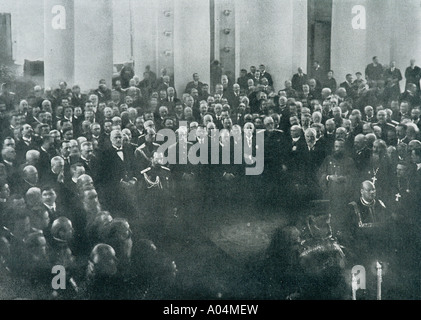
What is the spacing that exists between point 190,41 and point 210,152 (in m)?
1.31

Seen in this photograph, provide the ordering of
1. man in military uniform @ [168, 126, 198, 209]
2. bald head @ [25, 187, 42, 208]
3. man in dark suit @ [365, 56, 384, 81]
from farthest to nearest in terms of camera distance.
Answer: man in dark suit @ [365, 56, 384, 81], man in military uniform @ [168, 126, 198, 209], bald head @ [25, 187, 42, 208]

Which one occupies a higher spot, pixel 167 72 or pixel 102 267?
pixel 167 72

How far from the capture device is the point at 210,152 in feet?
20.4

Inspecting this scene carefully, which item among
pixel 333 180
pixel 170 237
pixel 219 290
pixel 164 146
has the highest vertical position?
pixel 164 146

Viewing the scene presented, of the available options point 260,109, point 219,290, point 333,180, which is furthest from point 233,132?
point 219,290

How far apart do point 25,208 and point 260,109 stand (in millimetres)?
2940

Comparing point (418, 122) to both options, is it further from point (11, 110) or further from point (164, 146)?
point (11, 110)

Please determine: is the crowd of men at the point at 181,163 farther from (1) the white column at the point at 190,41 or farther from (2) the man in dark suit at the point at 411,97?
(1) the white column at the point at 190,41

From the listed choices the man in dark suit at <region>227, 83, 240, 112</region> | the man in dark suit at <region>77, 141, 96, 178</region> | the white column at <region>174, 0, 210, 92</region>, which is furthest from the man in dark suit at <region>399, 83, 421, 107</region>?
the man in dark suit at <region>77, 141, 96, 178</region>

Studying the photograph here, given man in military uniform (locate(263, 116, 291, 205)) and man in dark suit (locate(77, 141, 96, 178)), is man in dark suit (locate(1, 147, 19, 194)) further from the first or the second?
man in military uniform (locate(263, 116, 291, 205))

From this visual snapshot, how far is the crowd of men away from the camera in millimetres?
6062

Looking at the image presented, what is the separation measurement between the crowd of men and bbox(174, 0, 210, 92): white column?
151 millimetres

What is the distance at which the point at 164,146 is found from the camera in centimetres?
616
